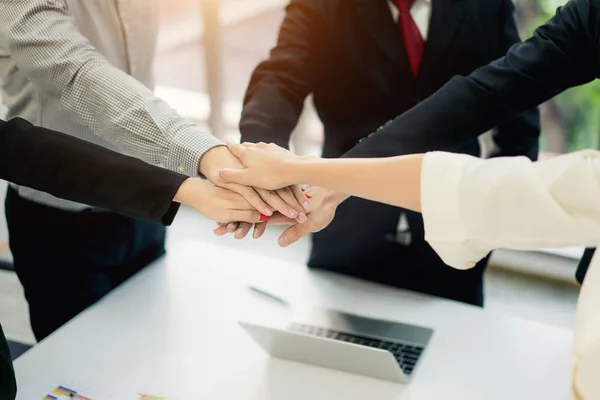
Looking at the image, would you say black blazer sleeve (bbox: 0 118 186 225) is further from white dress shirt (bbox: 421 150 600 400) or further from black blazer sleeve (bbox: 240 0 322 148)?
white dress shirt (bbox: 421 150 600 400)

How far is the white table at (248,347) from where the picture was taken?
43.4 inches

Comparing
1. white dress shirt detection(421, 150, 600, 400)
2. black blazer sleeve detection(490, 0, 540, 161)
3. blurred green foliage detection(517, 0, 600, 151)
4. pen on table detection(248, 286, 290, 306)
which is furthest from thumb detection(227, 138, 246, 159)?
blurred green foliage detection(517, 0, 600, 151)

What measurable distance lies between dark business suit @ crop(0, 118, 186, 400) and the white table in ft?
0.85

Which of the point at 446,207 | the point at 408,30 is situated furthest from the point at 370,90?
the point at 446,207

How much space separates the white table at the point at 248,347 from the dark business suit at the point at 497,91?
1.13ft

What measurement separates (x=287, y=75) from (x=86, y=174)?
61 cm

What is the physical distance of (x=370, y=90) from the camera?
1.56m

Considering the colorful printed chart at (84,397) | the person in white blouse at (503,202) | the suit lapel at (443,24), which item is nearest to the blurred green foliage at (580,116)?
the suit lapel at (443,24)

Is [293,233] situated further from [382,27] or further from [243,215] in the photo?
[382,27]

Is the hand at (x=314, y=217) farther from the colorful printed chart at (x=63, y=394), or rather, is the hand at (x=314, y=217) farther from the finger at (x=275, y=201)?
the colorful printed chart at (x=63, y=394)

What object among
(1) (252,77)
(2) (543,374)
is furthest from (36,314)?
(2) (543,374)

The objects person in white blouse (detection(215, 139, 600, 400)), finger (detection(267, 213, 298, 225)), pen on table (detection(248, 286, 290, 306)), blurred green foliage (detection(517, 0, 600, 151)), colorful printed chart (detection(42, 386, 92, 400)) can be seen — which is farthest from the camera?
blurred green foliage (detection(517, 0, 600, 151))

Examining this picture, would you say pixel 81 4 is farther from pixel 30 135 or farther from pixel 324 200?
pixel 324 200

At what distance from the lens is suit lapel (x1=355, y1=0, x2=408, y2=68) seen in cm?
150
